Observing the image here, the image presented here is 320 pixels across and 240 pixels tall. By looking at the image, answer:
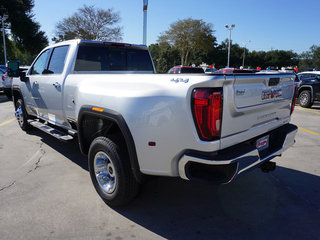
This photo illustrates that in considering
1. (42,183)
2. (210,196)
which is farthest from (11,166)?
(210,196)

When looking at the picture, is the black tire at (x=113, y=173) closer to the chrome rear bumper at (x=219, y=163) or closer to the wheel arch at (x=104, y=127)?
the wheel arch at (x=104, y=127)

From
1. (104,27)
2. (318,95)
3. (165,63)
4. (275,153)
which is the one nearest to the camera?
(275,153)

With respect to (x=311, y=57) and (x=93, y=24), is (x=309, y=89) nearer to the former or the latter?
(x=93, y=24)

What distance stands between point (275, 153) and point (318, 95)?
33.8 feet

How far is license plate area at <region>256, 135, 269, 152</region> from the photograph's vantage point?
2.66 meters

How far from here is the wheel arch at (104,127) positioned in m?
2.48

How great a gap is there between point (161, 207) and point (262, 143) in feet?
4.47

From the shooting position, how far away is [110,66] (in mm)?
4422

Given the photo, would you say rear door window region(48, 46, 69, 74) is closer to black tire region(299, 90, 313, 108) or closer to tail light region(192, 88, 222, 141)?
tail light region(192, 88, 222, 141)

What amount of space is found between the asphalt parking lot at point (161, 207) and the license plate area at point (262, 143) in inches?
29.8

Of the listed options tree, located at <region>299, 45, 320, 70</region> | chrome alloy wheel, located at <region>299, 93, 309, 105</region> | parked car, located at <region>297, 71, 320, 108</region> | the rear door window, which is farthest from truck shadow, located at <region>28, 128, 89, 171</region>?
tree, located at <region>299, 45, 320, 70</region>

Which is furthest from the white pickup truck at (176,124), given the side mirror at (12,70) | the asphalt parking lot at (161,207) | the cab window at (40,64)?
the side mirror at (12,70)

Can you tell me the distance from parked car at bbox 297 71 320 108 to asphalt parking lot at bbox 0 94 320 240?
8.24 metres

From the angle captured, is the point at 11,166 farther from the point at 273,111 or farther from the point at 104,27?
the point at 104,27
